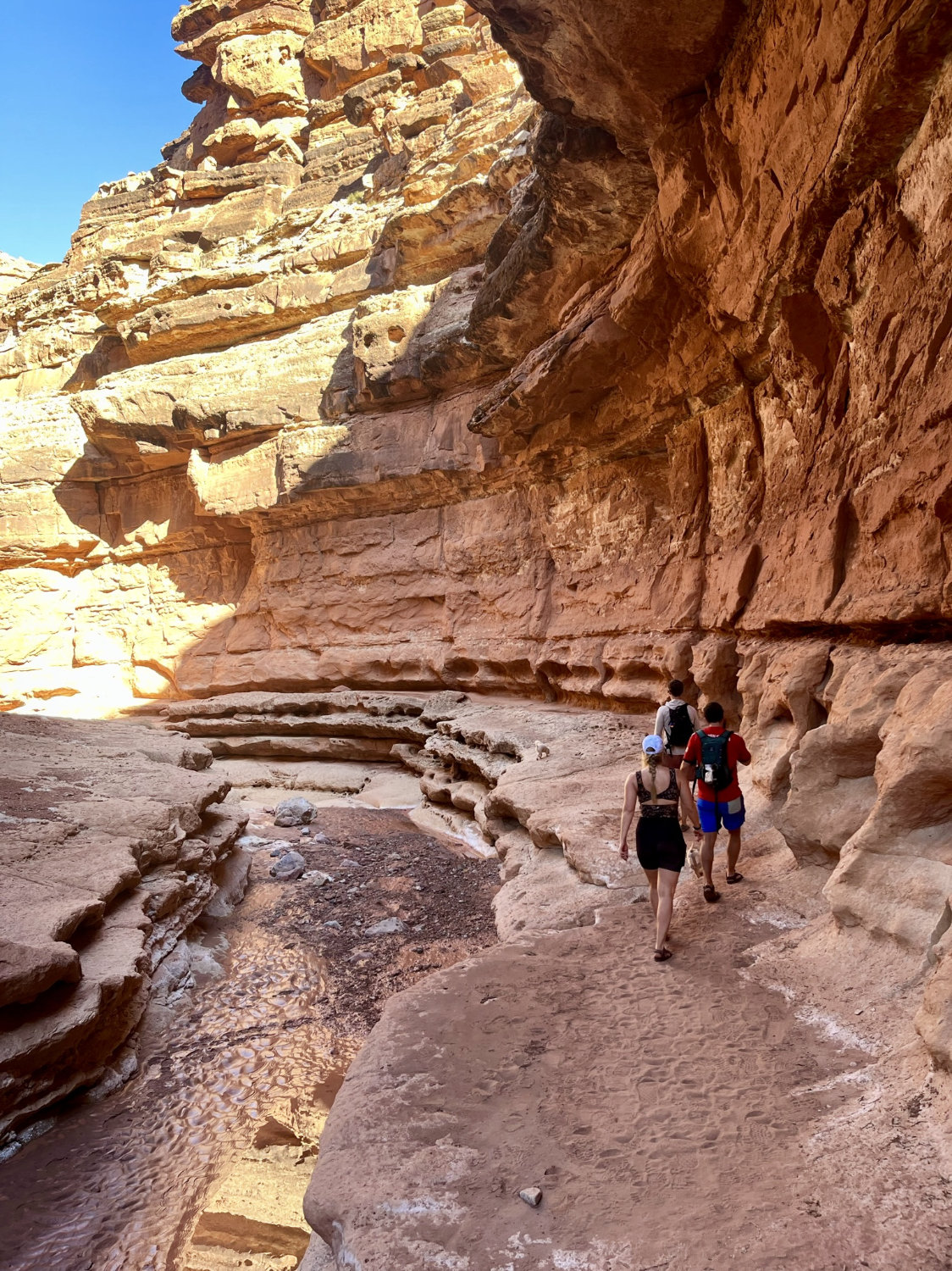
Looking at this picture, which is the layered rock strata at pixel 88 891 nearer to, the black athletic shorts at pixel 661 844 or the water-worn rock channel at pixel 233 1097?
the water-worn rock channel at pixel 233 1097

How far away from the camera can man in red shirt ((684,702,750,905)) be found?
516 centimetres

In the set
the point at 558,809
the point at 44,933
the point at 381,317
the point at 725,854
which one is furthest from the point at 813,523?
the point at 381,317

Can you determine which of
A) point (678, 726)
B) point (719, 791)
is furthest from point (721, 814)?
point (678, 726)

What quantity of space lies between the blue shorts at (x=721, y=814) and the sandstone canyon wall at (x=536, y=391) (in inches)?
17.7

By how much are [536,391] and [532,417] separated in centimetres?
92

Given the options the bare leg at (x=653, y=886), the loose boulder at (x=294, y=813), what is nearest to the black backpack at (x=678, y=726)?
the bare leg at (x=653, y=886)

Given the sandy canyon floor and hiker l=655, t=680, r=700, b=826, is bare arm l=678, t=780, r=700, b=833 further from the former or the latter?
hiker l=655, t=680, r=700, b=826

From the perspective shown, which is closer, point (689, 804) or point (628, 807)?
point (628, 807)

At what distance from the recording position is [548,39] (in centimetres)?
710

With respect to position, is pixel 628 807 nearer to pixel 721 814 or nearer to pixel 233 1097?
pixel 721 814

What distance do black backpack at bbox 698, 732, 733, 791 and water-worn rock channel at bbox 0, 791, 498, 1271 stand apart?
8.41 ft

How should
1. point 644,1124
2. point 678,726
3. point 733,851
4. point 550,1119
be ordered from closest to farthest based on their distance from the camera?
1. point 644,1124
2. point 550,1119
3. point 733,851
4. point 678,726

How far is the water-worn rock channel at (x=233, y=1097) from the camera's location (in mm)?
3500

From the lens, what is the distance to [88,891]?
5.43 metres
